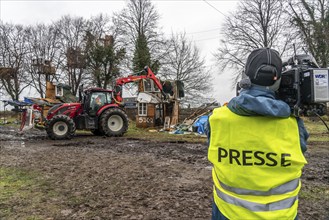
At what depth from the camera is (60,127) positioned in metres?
12.6

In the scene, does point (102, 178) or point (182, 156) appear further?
point (182, 156)

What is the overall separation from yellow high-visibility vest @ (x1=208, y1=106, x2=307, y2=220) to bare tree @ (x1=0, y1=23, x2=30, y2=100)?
35.6 m

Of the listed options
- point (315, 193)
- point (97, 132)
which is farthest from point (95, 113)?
point (315, 193)

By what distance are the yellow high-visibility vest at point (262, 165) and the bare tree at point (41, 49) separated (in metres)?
34.8

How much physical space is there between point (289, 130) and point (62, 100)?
74.4 ft

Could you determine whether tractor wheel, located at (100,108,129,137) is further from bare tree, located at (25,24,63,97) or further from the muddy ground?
bare tree, located at (25,24,63,97)

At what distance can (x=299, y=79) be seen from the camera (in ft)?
6.89

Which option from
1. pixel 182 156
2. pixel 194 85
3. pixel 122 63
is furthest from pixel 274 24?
pixel 182 156

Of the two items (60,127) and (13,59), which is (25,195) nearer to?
(60,127)

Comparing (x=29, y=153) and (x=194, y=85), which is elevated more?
(x=194, y=85)

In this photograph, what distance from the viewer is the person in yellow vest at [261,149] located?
1.79m

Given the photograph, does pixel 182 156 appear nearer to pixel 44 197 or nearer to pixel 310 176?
pixel 310 176

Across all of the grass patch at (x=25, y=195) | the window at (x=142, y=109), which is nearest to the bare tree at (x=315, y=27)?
the window at (x=142, y=109)

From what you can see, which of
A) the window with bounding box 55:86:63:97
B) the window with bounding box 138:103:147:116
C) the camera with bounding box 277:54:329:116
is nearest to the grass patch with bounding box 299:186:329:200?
the camera with bounding box 277:54:329:116
